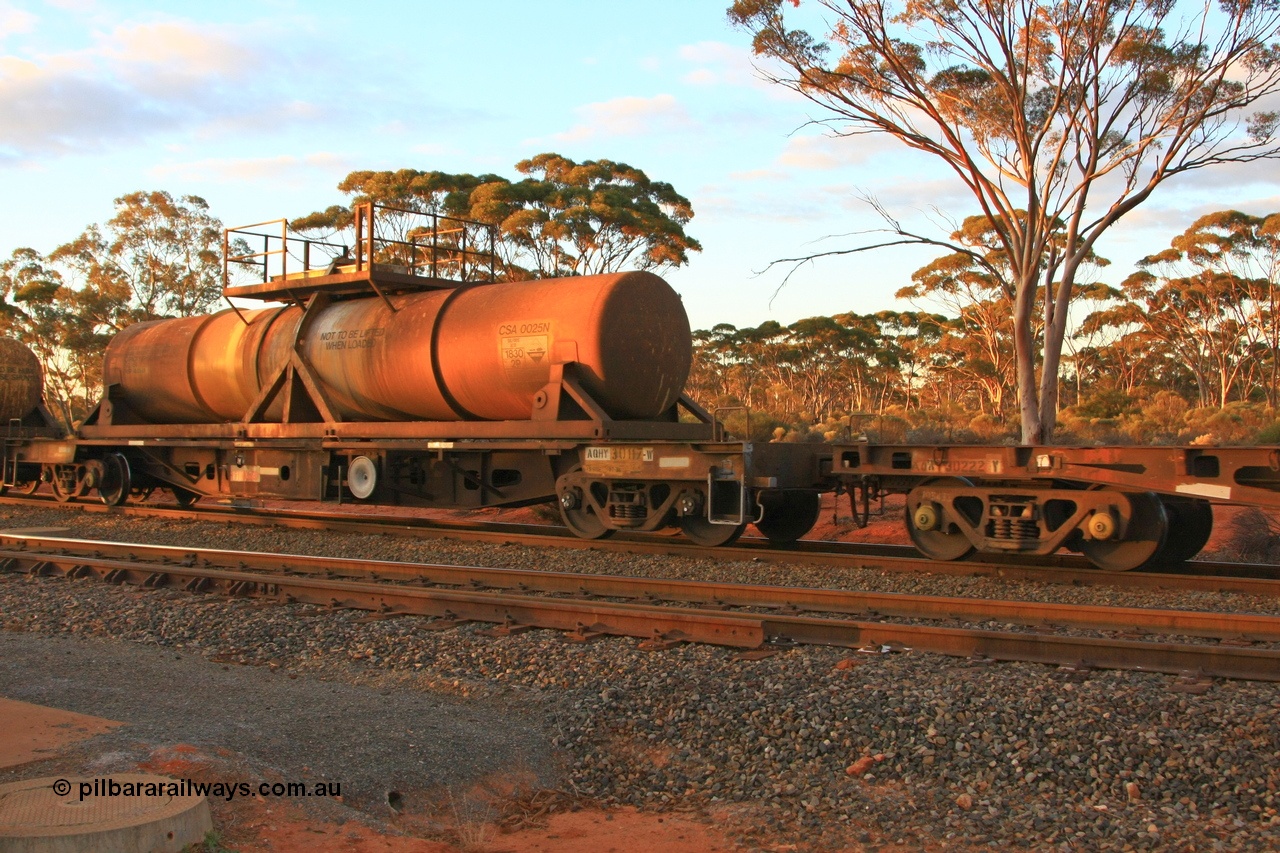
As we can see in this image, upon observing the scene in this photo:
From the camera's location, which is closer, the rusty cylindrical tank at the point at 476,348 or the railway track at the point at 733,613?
the railway track at the point at 733,613

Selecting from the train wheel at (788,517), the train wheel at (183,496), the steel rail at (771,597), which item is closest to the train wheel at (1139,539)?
the steel rail at (771,597)

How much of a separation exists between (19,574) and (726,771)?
8776 mm

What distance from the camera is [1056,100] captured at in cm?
2181

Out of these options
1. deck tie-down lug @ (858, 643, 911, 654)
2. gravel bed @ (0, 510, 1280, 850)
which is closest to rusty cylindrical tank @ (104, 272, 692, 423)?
gravel bed @ (0, 510, 1280, 850)

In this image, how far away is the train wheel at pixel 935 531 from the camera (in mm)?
10461

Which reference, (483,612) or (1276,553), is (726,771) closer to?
(483,612)

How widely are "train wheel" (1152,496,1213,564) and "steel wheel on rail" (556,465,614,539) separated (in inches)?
226

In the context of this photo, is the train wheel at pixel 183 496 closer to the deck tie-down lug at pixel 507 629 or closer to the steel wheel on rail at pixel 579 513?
A: the steel wheel on rail at pixel 579 513

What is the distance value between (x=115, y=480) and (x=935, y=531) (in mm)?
13174

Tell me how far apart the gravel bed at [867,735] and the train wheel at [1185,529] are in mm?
4736

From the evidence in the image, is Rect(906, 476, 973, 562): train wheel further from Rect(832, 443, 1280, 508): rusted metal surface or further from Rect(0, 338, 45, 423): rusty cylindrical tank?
Rect(0, 338, 45, 423): rusty cylindrical tank

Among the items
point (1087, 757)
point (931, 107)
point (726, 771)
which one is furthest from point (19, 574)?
point (931, 107)

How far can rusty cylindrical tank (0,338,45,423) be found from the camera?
21.0 m

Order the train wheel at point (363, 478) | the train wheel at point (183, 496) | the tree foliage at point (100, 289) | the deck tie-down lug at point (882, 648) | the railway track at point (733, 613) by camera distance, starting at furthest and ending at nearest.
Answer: the tree foliage at point (100, 289) → the train wheel at point (183, 496) → the train wheel at point (363, 478) → the deck tie-down lug at point (882, 648) → the railway track at point (733, 613)
